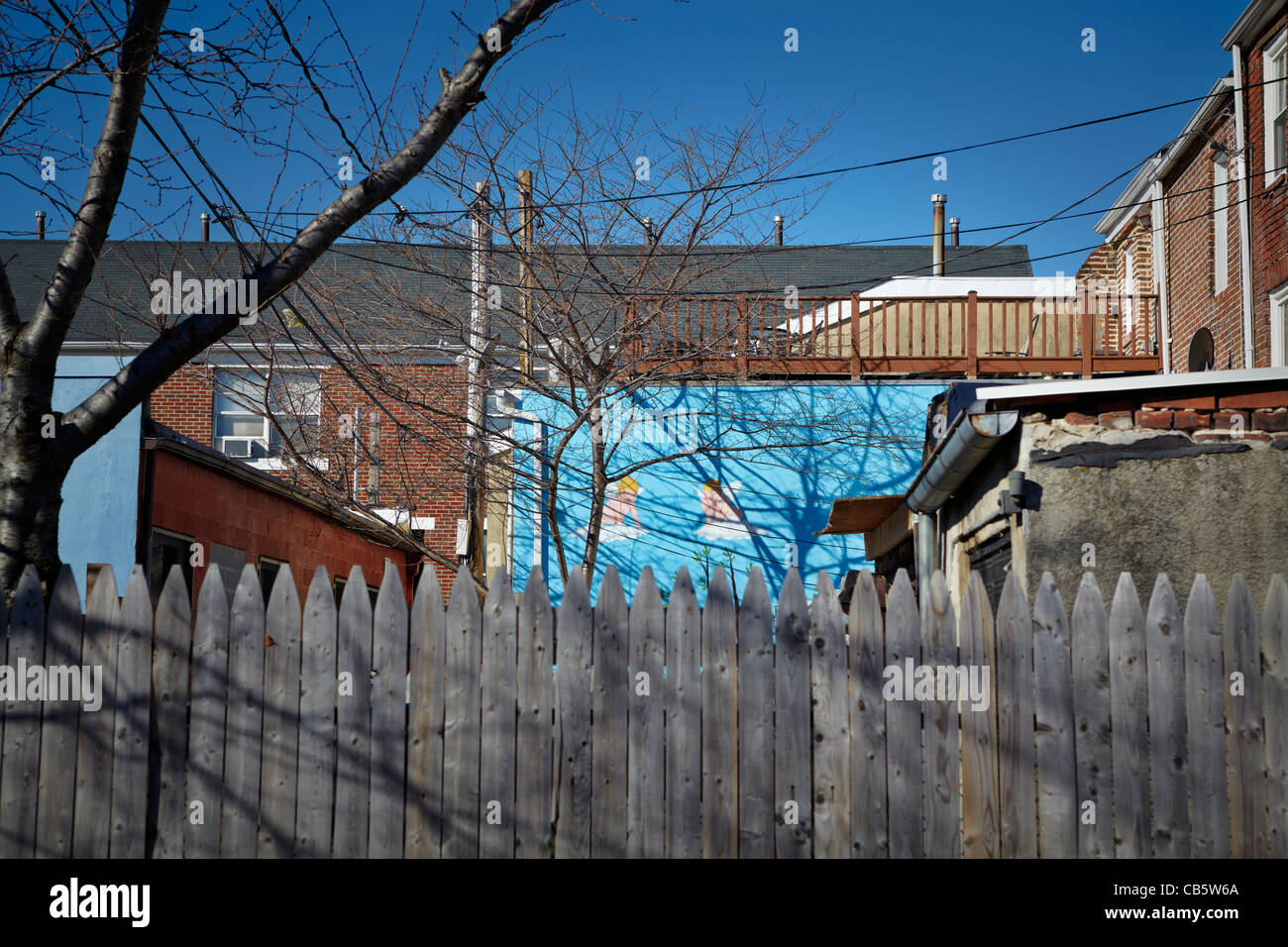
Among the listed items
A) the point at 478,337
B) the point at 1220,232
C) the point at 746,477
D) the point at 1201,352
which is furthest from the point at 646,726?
the point at 1220,232

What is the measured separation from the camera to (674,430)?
48.8ft

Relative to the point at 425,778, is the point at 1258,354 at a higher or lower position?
higher

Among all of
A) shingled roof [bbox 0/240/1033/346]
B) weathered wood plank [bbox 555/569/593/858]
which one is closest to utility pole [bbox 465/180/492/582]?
shingled roof [bbox 0/240/1033/346]

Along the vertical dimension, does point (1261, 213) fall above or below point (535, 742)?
above

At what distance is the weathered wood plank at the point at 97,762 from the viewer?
450 centimetres

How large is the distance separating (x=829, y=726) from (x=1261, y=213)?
479 inches

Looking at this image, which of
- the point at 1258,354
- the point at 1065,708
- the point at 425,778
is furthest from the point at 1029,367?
the point at 425,778

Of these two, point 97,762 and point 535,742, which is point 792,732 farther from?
point 97,762

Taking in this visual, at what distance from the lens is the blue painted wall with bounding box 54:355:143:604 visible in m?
9.29

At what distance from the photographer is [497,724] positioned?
4500 millimetres

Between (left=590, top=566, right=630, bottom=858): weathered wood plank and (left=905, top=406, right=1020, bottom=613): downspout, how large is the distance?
50.2 inches

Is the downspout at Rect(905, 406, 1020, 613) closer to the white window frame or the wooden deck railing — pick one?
the wooden deck railing
